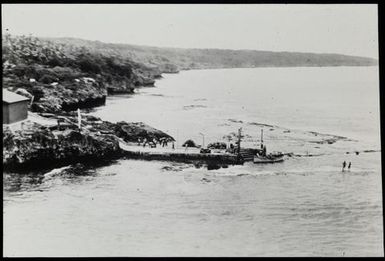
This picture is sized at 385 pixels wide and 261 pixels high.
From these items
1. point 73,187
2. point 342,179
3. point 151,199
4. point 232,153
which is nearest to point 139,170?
point 151,199

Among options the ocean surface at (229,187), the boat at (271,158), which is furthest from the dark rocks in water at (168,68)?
the boat at (271,158)

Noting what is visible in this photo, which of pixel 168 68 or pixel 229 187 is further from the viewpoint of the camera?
pixel 168 68

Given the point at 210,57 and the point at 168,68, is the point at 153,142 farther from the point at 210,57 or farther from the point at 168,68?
the point at 210,57

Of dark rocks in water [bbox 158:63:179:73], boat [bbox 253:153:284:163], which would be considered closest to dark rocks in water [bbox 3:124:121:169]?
dark rocks in water [bbox 158:63:179:73]

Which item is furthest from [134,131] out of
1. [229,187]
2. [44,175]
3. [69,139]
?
[229,187]

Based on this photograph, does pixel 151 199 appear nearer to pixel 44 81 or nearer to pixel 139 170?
pixel 139 170

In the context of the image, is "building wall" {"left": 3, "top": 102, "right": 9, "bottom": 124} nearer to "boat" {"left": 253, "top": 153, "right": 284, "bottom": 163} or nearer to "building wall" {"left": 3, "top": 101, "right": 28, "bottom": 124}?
"building wall" {"left": 3, "top": 101, "right": 28, "bottom": 124}
